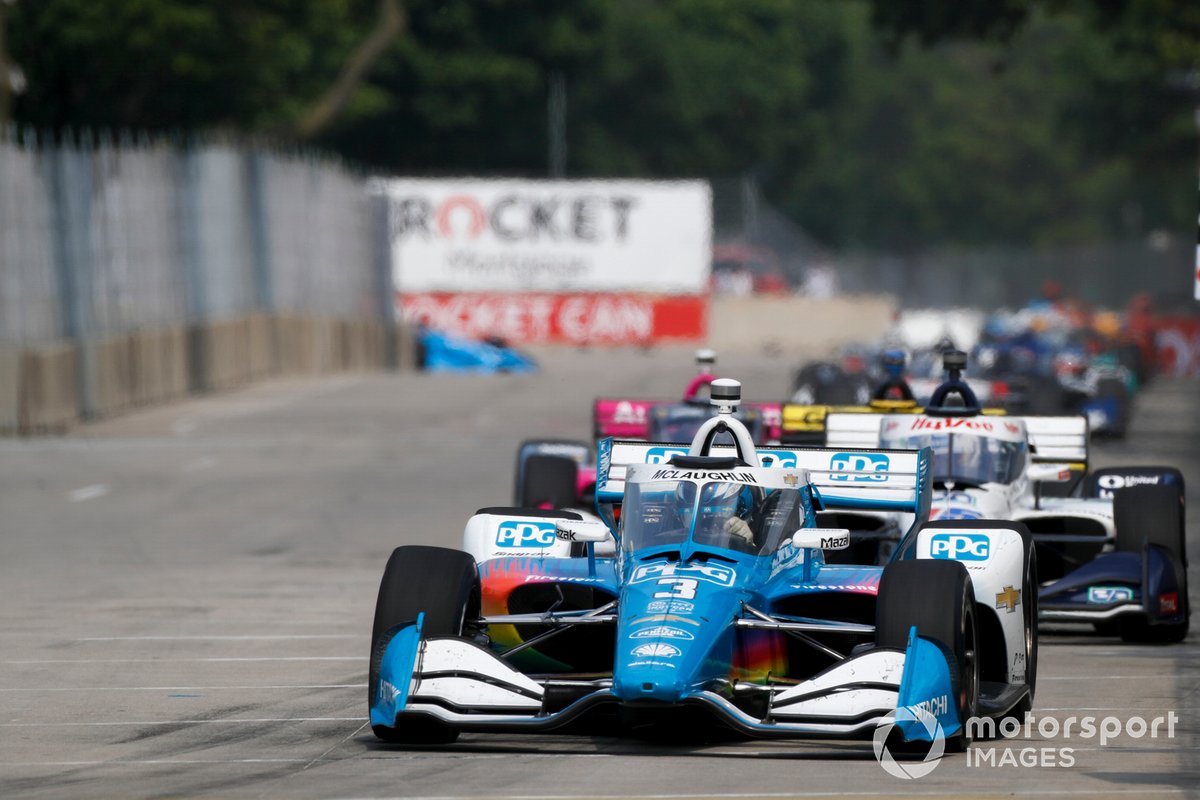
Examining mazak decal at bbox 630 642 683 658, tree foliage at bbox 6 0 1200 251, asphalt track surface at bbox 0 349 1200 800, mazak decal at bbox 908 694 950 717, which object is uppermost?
tree foliage at bbox 6 0 1200 251

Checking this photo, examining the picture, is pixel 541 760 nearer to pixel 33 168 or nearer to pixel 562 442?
pixel 562 442

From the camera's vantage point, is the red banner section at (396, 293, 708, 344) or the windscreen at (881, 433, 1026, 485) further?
the red banner section at (396, 293, 708, 344)

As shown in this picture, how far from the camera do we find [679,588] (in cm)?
993

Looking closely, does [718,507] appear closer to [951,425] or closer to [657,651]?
[657,651]

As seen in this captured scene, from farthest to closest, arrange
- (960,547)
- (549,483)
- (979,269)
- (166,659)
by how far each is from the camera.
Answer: (979,269) → (549,483) → (166,659) → (960,547)

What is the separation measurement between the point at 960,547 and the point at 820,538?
1.07 metres

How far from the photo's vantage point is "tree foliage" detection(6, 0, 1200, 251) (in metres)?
57.8

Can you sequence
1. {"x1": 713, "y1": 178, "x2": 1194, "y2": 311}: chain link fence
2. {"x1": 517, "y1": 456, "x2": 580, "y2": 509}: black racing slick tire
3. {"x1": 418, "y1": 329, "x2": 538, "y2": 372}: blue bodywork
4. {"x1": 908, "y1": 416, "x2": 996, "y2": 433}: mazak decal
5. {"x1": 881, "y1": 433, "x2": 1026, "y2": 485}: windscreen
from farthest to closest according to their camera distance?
{"x1": 713, "y1": 178, "x2": 1194, "y2": 311}: chain link fence < {"x1": 418, "y1": 329, "x2": 538, "y2": 372}: blue bodywork < {"x1": 517, "y1": 456, "x2": 580, "y2": 509}: black racing slick tire < {"x1": 908, "y1": 416, "x2": 996, "y2": 433}: mazak decal < {"x1": 881, "y1": 433, "x2": 1026, "y2": 485}: windscreen

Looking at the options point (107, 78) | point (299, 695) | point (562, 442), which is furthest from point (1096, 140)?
point (299, 695)

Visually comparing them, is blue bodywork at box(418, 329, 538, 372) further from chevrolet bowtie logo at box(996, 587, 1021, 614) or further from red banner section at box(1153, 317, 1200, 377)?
chevrolet bowtie logo at box(996, 587, 1021, 614)

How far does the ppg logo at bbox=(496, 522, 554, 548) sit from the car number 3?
2.20 meters

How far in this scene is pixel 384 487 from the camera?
25.5 metres

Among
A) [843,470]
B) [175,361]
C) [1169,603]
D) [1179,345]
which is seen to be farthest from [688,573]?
Result: [1179,345]

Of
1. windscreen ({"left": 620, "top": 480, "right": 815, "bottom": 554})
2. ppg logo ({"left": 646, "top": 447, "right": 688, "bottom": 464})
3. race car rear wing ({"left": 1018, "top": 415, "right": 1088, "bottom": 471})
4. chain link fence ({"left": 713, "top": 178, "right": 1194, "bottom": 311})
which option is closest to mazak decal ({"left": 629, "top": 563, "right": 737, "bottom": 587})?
windscreen ({"left": 620, "top": 480, "right": 815, "bottom": 554})
